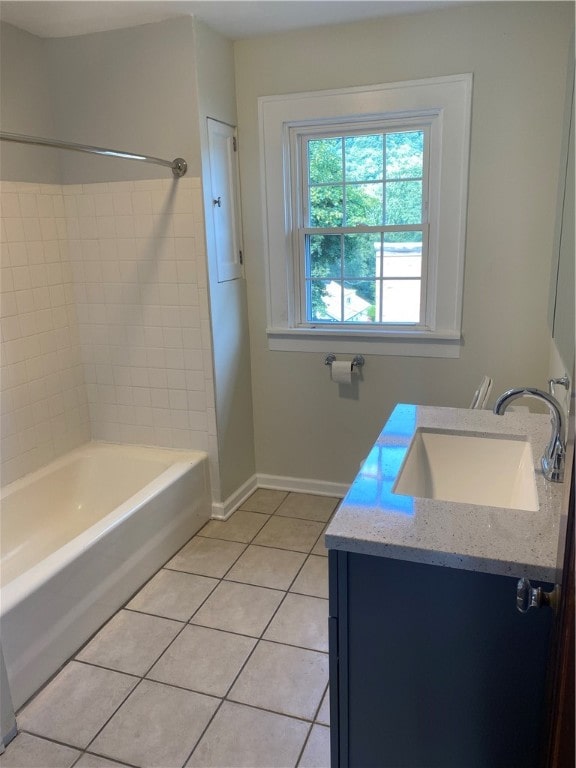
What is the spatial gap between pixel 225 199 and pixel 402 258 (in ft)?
3.07

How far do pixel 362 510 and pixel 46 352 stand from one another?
6.72 feet

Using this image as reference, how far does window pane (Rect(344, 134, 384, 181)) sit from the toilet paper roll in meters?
0.93

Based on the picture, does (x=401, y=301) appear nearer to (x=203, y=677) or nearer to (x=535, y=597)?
(x=203, y=677)

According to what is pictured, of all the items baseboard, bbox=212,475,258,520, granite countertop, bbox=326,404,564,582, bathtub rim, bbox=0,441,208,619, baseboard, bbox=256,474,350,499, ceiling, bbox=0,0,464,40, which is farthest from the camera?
baseboard, bbox=256,474,350,499

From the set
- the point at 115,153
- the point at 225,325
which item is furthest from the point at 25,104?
the point at 225,325

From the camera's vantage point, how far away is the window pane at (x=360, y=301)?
116 inches

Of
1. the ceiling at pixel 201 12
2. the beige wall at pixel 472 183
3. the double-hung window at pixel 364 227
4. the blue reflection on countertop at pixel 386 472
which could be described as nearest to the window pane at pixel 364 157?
the double-hung window at pixel 364 227

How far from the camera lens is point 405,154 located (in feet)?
8.90

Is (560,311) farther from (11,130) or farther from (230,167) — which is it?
(11,130)

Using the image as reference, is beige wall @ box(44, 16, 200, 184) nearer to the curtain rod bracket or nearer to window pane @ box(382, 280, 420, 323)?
the curtain rod bracket

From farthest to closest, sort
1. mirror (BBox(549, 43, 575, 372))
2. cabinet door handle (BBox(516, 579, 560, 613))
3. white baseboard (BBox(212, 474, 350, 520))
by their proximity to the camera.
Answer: white baseboard (BBox(212, 474, 350, 520))
mirror (BBox(549, 43, 575, 372))
cabinet door handle (BBox(516, 579, 560, 613))

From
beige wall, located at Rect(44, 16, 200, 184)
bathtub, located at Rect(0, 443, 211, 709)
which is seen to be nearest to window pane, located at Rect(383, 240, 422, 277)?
beige wall, located at Rect(44, 16, 200, 184)

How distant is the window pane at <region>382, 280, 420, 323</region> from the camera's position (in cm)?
287

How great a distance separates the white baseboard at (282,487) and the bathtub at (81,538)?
0.19 metres
